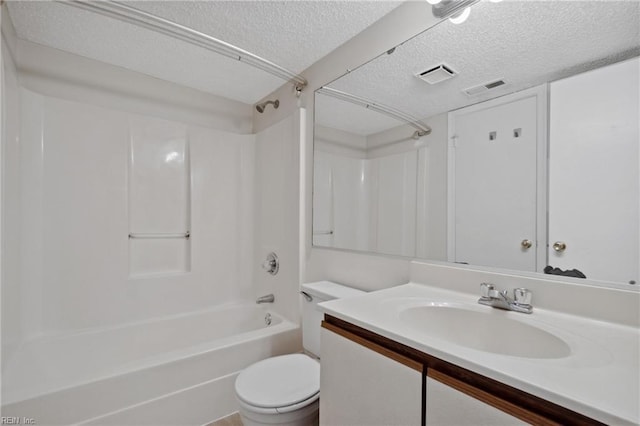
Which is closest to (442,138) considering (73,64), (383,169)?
(383,169)

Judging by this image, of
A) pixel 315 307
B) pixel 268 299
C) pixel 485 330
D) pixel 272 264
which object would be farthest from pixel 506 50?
pixel 268 299

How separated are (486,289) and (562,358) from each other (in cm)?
33

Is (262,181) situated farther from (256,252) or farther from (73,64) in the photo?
(73,64)

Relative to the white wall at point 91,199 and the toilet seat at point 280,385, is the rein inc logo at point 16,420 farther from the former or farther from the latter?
the toilet seat at point 280,385

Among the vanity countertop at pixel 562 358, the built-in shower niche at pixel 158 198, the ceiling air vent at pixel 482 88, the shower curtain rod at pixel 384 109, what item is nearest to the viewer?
the vanity countertop at pixel 562 358

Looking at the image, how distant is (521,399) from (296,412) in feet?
3.05

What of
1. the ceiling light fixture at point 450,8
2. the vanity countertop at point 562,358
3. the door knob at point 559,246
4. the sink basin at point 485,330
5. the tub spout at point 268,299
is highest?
the ceiling light fixture at point 450,8

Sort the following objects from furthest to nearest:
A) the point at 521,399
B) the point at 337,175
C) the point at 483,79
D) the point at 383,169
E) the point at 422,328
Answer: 1. the point at 337,175
2. the point at 383,169
3. the point at 483,79
4. the point at 422,328
5. the point at 521,399

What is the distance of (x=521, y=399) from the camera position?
1.82 ft

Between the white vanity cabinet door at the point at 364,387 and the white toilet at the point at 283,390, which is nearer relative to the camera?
the white vanity cabinet door at the point at 364,387

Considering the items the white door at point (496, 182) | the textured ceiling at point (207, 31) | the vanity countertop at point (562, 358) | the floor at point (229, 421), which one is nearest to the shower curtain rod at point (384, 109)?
the white door at point (496, 182)

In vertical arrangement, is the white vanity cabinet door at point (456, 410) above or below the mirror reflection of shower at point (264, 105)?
below

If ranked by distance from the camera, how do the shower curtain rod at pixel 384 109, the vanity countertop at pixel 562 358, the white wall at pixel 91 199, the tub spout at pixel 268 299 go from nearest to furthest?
1. the vanity countertop at pixel 562 358
2. the shower curtain rod at pixel 384 109
3. the white wall at pixel 91 199
4. the tub spout at pixel 268 299

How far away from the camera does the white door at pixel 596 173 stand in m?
0.83
